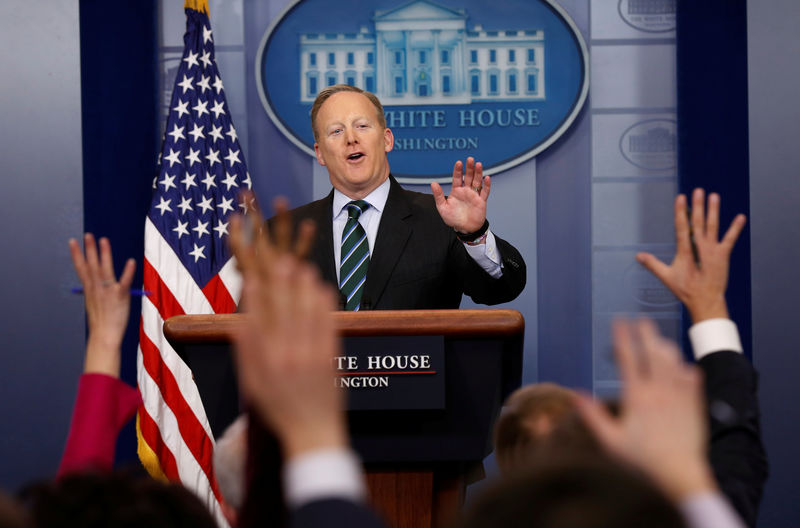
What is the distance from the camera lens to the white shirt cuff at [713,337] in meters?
1.20

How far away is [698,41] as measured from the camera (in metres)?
3.84

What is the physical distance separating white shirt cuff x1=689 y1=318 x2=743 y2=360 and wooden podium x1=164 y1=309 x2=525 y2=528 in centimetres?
63

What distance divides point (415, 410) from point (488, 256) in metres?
0.68

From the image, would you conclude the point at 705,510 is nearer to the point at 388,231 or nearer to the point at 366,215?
the point at 388,231

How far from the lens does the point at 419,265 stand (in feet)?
8.73

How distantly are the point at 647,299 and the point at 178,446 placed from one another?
6.87ft

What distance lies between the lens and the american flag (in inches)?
138

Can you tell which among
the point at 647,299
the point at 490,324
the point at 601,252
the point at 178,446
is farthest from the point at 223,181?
the point at 490,324

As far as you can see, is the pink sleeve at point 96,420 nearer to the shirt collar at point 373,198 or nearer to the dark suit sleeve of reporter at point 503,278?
the dark suit sleeve of reporter at point 503,278

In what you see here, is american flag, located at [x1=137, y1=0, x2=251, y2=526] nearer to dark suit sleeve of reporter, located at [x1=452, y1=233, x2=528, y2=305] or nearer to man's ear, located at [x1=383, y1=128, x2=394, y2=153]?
man's ear, located at [x1=383, y1=128, x2=394, y2=153]

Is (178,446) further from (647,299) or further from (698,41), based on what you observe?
(698,41)

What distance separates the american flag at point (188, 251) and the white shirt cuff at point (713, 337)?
2.48 m

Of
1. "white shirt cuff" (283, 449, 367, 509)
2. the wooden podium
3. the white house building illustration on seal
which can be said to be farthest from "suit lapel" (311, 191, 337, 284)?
"white shirt cuff" (283, 449, 367, 509)

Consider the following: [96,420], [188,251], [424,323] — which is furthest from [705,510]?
[188,251]
